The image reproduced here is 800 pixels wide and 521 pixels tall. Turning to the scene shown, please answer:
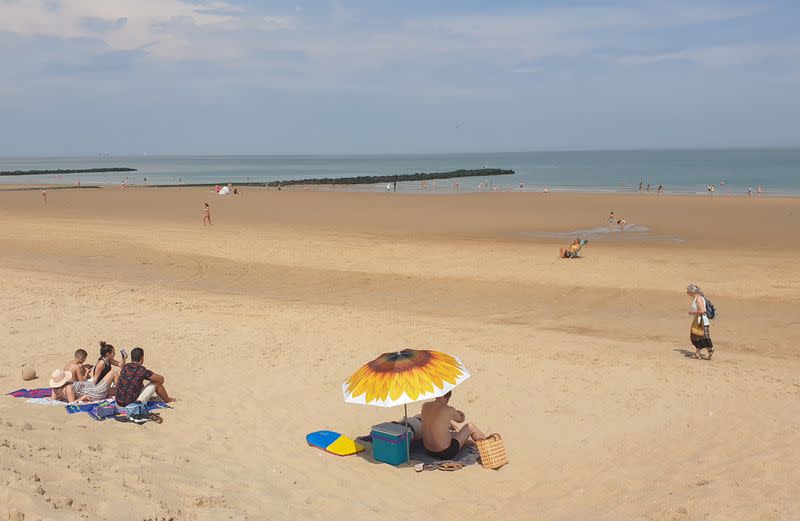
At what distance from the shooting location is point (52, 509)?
18.9 ft

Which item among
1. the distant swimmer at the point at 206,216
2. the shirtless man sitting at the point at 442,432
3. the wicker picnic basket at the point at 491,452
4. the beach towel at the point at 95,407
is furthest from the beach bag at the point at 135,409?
the distant swimmer at the point at 206,216

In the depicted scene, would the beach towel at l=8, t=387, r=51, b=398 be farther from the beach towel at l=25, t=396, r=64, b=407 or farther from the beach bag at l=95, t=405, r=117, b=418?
the beach bag at l=95, t=405, r=117, b=418

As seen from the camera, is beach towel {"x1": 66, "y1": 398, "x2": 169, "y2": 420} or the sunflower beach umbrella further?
beach towel {"x1": 66, "y1": 398, "x2": 169, "y2": 420}

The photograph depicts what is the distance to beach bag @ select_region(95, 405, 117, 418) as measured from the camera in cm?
904

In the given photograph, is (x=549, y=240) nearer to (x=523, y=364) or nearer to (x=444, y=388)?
(x=523, y=364)

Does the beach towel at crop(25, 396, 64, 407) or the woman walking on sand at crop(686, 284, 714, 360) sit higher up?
the woman walking on sand at crop(686, 284, 714, 360)

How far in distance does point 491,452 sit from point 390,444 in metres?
1.15

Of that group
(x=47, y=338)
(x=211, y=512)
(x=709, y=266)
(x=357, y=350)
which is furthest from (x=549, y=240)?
(x=211, y=512)

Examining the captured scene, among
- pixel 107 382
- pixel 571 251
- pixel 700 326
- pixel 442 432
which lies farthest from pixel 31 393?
pixel 571 251

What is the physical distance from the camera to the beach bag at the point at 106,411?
904cm

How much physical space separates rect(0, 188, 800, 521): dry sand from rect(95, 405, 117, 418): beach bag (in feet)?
0.72

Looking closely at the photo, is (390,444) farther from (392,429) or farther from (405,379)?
(405,379)

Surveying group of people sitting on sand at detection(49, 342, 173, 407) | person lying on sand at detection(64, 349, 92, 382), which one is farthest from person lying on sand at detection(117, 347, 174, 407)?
person lying on sand at detection(64, 349, 92, 382)

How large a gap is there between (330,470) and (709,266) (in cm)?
1799
